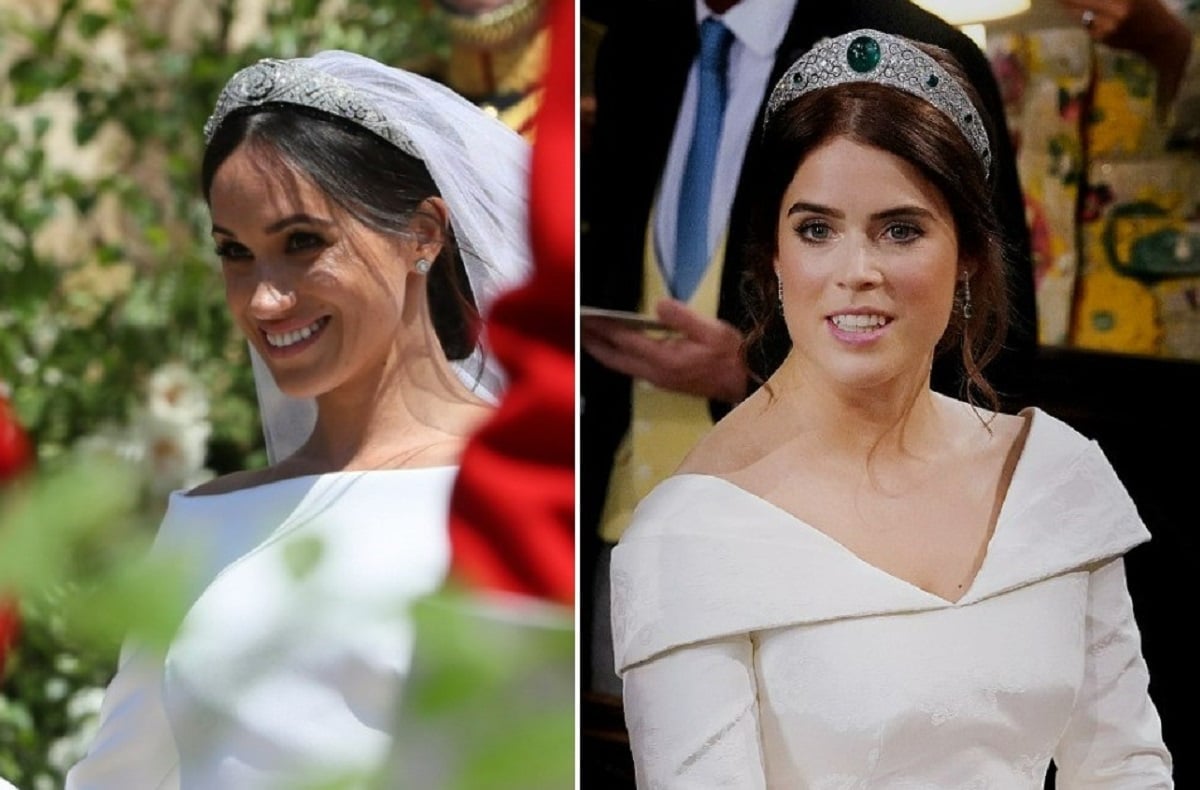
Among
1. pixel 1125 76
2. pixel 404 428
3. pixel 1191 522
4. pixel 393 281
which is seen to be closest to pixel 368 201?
pixel 393 281

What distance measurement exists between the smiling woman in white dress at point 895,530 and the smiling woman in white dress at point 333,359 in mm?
393

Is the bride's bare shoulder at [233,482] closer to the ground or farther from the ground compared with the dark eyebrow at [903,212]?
closer to the ground

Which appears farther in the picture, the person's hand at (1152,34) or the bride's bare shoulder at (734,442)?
the bride's bare shoulder at (734,442)

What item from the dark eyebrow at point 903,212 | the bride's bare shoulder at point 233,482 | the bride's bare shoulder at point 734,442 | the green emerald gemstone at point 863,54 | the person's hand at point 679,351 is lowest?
the bride's bare shoulder at point 233,482

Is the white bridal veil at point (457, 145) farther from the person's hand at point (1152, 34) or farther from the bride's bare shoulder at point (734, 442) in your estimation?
the person's hand at point (1152, 34)

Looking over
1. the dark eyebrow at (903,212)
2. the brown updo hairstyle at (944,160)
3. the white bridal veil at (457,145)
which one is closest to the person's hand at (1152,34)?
the brown updo hairstyle at (944,160)

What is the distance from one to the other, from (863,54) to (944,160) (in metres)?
0.17

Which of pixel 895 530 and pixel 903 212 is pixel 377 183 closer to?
pixel 903 212

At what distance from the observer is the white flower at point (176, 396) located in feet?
6.54

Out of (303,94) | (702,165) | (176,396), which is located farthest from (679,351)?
(176,396)

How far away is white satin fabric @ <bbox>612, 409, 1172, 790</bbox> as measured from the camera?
1.71m

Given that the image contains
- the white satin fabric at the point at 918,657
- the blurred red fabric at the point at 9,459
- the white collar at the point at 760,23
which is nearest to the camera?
the blurred red fabric at the point at 9,459

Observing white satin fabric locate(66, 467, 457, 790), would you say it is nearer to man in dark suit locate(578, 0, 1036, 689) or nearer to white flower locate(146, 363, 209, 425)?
white flower locate(146, 363, 209, 425)

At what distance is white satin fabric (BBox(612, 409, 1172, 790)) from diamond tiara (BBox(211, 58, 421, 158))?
69 centimetres
